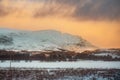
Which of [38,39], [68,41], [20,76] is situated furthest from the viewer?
[38,39]

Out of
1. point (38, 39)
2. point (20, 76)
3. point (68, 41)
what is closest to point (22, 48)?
point (68, 41)

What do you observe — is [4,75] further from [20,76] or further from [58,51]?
[58,51]

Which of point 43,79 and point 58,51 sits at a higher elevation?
point 58,51

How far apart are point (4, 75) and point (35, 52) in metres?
8.98

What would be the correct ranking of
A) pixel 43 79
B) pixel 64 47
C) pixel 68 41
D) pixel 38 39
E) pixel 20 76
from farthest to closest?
pixel 38 39 < pixel 68 41 < pixel 64 47 < pixel 20 76 < pixel 43 79

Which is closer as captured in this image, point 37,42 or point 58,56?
A: point 58,56

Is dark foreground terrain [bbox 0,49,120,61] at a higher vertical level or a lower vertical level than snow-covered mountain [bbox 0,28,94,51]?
lower

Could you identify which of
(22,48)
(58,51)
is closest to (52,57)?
(58,51)

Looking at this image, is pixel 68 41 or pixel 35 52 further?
pixel 68 41

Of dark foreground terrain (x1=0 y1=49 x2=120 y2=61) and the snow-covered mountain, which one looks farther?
the snow-covered mountain

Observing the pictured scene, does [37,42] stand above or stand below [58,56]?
above

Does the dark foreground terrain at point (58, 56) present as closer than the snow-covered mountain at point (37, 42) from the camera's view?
Yes

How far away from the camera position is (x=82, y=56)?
19391 mm

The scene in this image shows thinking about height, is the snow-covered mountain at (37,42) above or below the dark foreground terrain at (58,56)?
above
